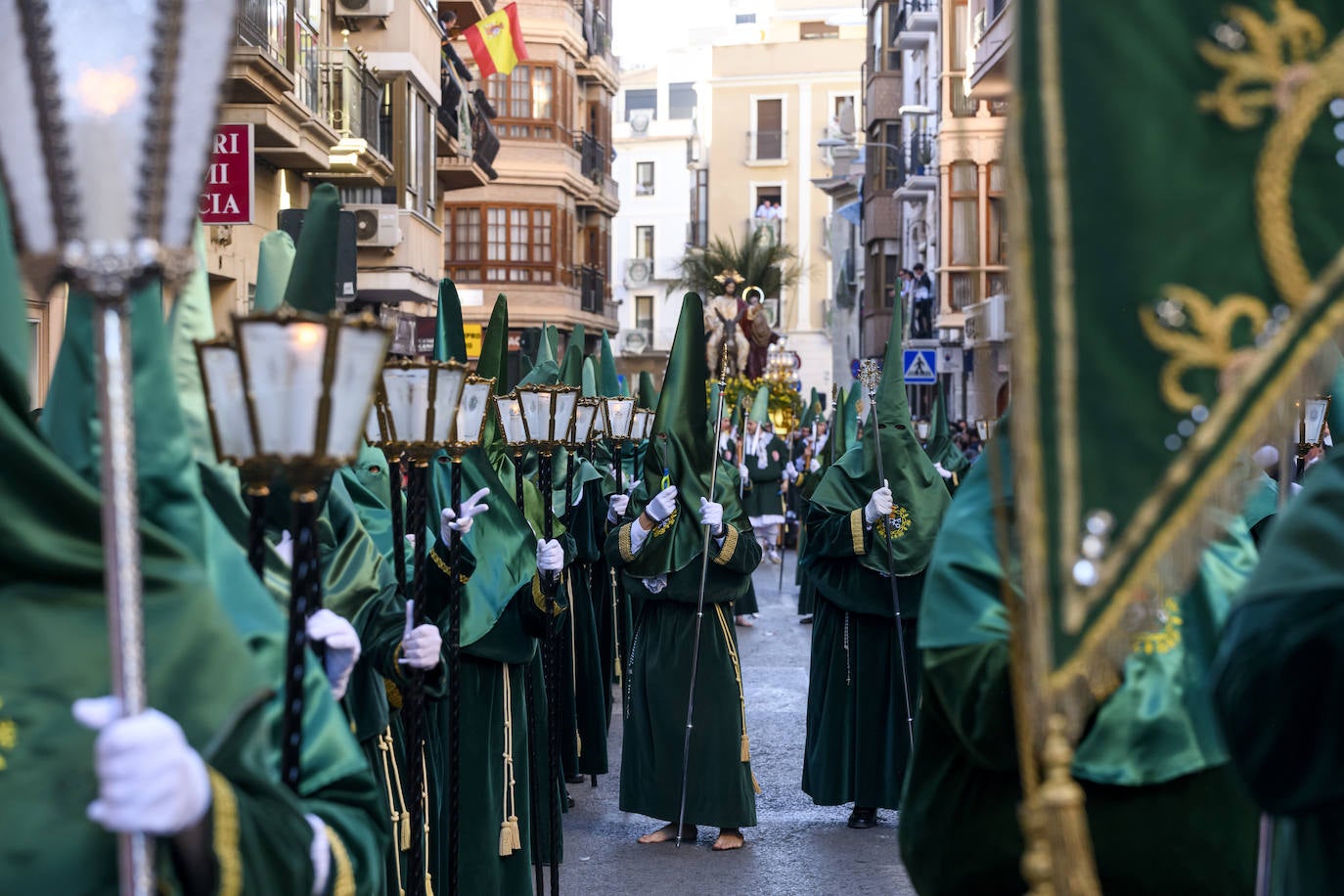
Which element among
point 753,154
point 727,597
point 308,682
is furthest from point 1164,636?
point 753,154

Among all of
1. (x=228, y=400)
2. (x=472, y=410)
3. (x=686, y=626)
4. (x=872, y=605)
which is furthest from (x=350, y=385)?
(x=872, y=605)

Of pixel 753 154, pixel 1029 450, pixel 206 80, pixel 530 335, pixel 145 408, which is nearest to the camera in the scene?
pixel 1029 450

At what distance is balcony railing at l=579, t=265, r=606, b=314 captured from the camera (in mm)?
43688

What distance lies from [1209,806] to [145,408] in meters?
2.17

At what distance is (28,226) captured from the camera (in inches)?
82.0

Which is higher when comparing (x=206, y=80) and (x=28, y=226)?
(x=206, y=80)

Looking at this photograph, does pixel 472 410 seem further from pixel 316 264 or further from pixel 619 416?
pixel 619 416

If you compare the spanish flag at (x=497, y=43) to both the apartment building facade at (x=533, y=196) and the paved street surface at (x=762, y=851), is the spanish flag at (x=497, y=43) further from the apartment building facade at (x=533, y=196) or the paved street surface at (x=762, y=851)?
the paved street surface at (x=762, y=851)

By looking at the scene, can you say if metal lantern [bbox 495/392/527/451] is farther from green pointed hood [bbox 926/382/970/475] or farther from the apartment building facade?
the apartment building facade

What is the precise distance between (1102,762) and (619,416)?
24.6 ft

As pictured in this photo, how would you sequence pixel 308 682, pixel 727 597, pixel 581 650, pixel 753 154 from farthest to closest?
pixel 753 154 → pixel 581 650 → pixel 727 597 → pixel 308 682

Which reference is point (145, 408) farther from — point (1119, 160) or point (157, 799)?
point (1119, 160)

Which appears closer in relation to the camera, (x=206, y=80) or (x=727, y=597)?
(x=206, y=80)

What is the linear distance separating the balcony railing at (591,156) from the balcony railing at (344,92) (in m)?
23.0
